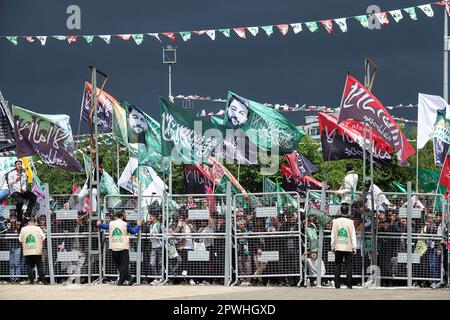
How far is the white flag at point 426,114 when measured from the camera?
31.0m

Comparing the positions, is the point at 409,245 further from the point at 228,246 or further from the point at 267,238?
the point at 228,246

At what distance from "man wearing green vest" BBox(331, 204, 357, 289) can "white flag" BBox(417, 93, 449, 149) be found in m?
7.92

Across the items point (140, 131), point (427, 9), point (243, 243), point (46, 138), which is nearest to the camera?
point (243, 243)

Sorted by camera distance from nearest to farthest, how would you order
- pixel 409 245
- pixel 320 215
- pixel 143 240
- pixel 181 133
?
pixel 320 215
pixel 409 245
pixel 143 240
pixel 181 133

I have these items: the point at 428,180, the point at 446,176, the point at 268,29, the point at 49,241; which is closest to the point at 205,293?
the point at 49,241

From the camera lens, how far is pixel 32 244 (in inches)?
1005

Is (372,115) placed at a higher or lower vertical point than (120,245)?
higher

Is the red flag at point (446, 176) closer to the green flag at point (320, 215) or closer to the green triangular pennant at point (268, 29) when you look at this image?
the green flag at point (320, 215)

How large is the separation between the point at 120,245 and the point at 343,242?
5264 mm

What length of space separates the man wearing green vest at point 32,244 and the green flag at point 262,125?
7228 millimetres

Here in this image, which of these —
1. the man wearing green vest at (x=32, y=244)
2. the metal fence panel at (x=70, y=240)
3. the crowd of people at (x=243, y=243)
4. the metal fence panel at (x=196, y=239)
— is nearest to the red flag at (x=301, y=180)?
the crowd of people at (x=243, y=243)

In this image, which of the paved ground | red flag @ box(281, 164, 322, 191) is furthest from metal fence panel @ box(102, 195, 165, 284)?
red flag @ box(281, 164, 322, 191)

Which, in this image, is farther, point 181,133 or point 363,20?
point 363,20

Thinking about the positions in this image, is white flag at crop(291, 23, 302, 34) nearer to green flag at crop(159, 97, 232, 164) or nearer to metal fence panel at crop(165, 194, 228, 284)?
green flag at crop(159, 97, 232, 164)
